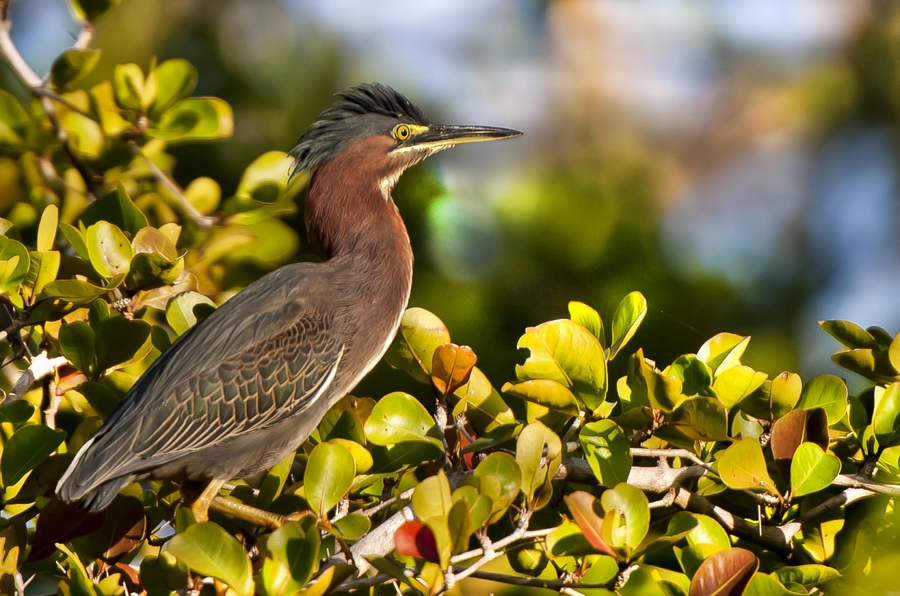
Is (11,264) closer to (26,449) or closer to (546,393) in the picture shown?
(26,449)

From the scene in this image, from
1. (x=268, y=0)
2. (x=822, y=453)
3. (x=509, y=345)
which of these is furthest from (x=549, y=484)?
(x=268, y=0)

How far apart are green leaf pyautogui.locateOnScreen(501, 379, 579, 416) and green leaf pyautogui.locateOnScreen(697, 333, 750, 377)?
306 mm

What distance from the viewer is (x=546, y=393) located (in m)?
1.59

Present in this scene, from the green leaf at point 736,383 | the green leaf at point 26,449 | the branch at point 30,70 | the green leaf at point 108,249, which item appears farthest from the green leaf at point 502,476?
the branch at point 30,70

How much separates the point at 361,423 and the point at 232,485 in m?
0.61

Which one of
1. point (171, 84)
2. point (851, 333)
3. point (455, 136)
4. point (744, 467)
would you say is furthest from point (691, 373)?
point (171, 84)

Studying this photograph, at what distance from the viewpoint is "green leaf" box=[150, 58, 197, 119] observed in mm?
2439

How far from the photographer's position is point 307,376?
6.88 feet

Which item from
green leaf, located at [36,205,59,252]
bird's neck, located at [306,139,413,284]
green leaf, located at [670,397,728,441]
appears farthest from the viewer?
bird's neck, located at [306,139,413,284]

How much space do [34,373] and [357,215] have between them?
96cm

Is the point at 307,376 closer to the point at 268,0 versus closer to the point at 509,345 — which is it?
the point at 509,345

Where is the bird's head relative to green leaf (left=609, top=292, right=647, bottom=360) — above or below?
above

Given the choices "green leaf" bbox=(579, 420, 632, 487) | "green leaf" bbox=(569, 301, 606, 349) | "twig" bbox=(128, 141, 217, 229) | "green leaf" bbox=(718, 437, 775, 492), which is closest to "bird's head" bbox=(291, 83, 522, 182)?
"twig" bbox=(128, 141, 217, 229)

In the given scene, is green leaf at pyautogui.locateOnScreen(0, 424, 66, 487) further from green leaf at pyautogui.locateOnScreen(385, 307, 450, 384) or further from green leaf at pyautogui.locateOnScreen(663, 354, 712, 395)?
green leaf at pyautogui.locateOnScreen(663, 354, 712, 395)
